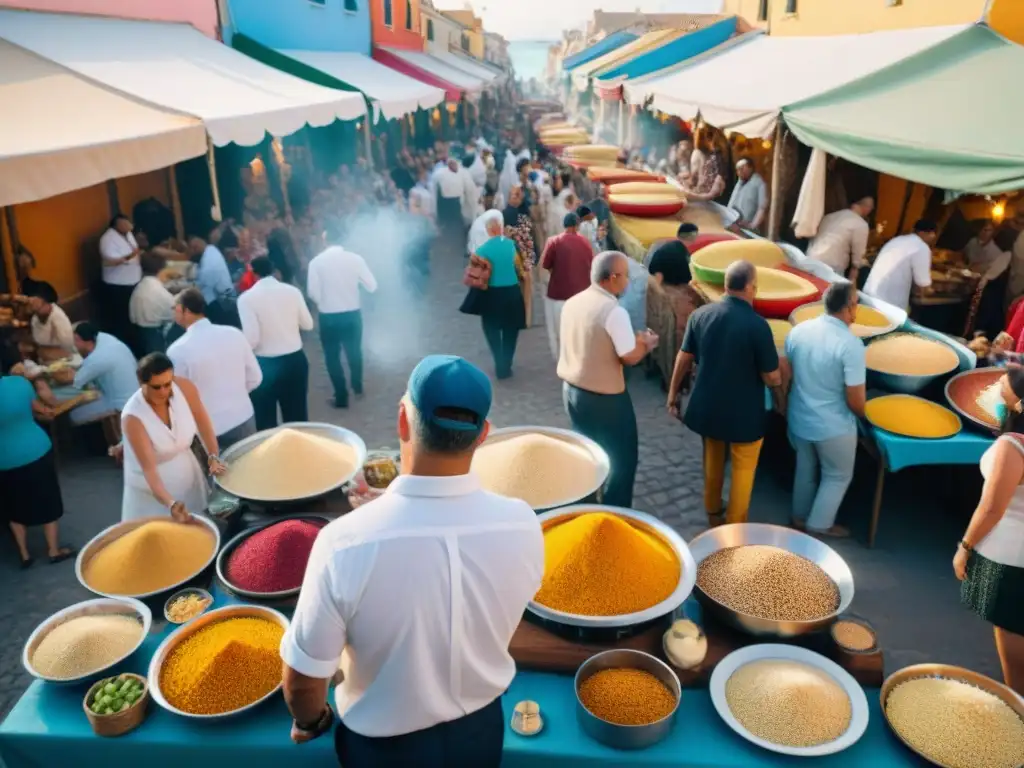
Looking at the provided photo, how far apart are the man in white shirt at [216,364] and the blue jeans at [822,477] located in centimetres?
349

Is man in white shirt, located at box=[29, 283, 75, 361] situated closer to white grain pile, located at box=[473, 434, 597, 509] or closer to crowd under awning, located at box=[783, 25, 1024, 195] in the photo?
white grain pile, located at box=[473, 434, 597, 509]

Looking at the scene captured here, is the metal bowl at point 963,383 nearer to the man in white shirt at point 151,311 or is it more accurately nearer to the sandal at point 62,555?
the sandal at point 62,555

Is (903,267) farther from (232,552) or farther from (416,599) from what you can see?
(416,599)

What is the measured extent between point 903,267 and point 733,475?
8.69ft

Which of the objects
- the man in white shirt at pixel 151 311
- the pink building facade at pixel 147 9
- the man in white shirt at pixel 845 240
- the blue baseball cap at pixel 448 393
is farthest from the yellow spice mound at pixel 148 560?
the pink building facade at pixel 147 9

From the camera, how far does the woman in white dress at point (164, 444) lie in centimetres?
347

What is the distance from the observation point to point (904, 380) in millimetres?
4590

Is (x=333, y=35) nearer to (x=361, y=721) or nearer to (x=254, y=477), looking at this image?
(x=254, y=477)

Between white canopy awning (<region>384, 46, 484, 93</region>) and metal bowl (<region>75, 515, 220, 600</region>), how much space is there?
60.2 ft

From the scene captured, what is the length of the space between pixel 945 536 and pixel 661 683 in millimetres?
3268

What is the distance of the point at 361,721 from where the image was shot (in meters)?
1.82

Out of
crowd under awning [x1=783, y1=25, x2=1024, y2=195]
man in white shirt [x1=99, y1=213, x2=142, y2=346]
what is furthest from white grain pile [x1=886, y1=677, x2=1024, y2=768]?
man in white shirt [x1=99, y1=213, x2=142, y2=346]

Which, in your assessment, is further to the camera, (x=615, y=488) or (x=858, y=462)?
(x=858, y=462)

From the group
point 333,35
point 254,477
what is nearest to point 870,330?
point 254,477
